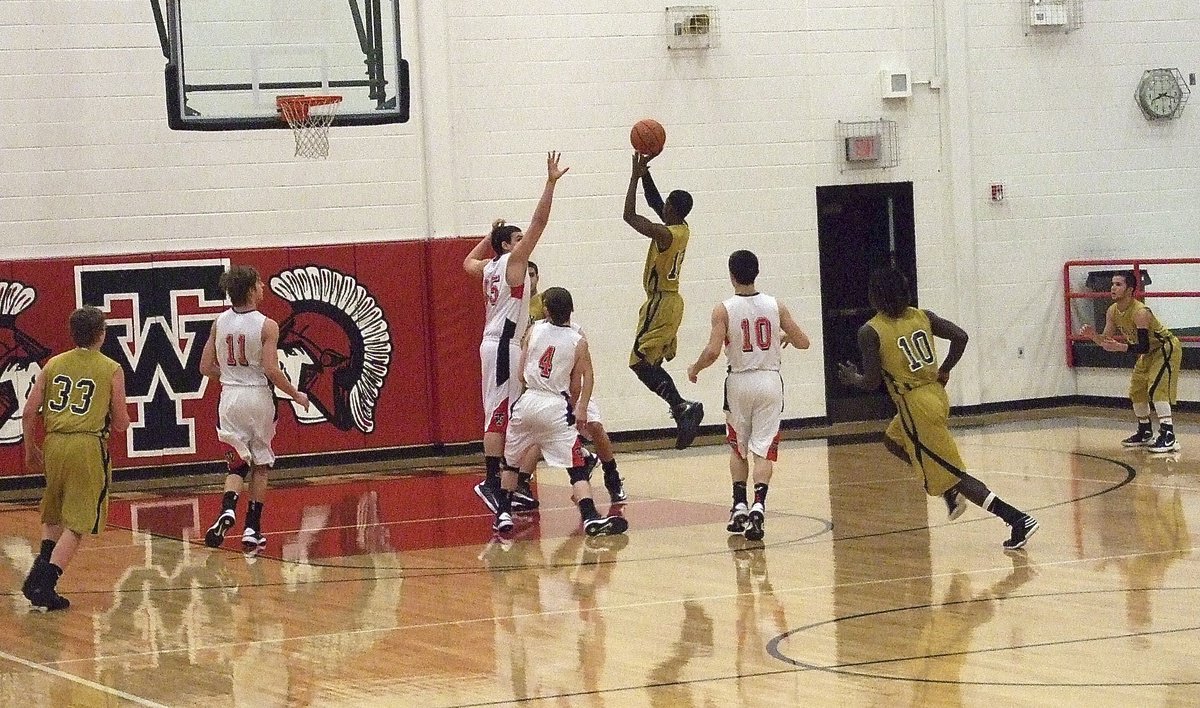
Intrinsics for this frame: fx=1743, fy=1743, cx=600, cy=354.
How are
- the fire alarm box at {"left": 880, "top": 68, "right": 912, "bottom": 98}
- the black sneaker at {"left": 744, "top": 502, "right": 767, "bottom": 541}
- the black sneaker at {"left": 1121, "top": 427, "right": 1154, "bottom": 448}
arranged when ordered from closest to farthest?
1. the black sneaker at {"left": 744, "top": 502, "right": 767, "bottom": 541}
2. the black sneaker at {"left": 1121, "top": 427, "right": 1154, "bottom": 448}
3. the fire alarm box at {"left": 880, "top": 68, "right": 912, "bottom": 98}

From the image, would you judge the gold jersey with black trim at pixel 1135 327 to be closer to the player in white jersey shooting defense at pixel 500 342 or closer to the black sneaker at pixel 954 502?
the black sneaker at pixel 954 502

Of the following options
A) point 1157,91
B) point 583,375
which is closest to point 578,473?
point 583,375

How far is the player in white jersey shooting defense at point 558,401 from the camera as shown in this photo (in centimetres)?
1031

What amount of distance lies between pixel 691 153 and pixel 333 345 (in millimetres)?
3730

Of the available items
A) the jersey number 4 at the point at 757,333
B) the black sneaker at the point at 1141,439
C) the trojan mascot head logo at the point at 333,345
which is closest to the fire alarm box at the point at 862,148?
the black sneaker at the point at 1141,439

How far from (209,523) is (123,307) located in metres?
3.30

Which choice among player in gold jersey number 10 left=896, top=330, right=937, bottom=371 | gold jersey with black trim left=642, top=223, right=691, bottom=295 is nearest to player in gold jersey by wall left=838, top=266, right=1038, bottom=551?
player in gold jersey number 10 left=896, top=330, right=937, bottom=371

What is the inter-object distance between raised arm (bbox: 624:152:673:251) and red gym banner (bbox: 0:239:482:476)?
428 cm

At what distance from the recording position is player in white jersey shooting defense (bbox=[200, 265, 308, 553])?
10305 millimetres

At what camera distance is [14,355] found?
47.5 feet

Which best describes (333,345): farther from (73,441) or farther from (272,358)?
(73,441)

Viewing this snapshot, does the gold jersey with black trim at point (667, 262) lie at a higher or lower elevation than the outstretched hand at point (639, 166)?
lower

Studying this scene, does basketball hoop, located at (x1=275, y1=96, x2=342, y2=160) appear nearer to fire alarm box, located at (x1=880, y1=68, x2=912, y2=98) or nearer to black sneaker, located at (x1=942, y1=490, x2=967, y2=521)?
black sneaker, located at (x1=942, y1=490, x2=967, y2=521)

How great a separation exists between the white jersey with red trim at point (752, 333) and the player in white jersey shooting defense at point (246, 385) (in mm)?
2554
